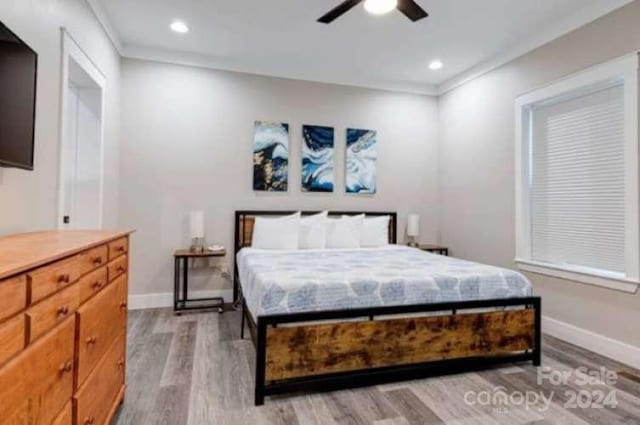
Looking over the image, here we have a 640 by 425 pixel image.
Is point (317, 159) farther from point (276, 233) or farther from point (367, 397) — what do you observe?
point (367, 397)

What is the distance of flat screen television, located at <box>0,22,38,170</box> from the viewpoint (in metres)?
1.62

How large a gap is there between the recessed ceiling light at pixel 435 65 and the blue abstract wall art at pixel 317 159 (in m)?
1.44

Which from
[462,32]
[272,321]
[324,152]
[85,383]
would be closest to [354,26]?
[462,32]

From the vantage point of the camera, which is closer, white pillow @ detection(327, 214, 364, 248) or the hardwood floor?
the hardwood floor

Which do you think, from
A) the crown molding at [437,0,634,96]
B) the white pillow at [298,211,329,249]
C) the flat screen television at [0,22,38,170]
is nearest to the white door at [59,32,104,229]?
the flat screen television at [0,22,38,170]

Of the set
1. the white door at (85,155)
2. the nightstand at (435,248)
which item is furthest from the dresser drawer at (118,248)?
the nightstand at (435,248)

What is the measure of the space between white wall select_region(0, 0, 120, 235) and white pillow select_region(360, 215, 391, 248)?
3.17 m

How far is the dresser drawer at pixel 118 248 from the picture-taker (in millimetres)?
1814

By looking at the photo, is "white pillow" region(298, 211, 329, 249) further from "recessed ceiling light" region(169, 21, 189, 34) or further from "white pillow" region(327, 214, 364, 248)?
"recessed ceiling light" region(169, 21, 189, 34)

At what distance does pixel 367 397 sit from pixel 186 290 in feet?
8.65

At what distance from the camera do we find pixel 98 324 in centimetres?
163

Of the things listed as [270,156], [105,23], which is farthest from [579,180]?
[105,23]

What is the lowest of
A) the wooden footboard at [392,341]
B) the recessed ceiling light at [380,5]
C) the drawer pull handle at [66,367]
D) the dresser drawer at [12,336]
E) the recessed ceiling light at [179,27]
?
the wooden footboard at [392,341]

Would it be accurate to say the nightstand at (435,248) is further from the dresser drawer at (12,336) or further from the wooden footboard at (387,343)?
the dresser drawer at (12,336)
